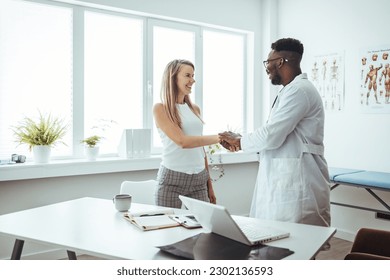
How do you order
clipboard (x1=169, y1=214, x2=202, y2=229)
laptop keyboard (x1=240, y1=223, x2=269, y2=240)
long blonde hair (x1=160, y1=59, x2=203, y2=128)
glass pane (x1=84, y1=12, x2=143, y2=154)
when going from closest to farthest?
laptop keyboard (x1=240, y1=223, x2=269, y2=240)
clipboard (x1=169, y1=214, x2=202, y2=229)
long blonde hair (x1=160, y1=59, x2=203, y2=128)
glass pane (x1=84, y1=12, x2=143, y2=154)

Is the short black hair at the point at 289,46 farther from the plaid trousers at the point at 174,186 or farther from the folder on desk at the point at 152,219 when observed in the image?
the folder on desk at the point at 152,219

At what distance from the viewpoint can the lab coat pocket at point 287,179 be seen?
1927mm

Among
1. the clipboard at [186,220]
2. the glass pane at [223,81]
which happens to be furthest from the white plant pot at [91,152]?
the clipboard at [186,220]

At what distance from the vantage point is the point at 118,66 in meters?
3.74

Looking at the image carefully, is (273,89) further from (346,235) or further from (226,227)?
(226,227)

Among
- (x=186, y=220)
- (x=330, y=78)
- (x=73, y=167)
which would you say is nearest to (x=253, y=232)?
(x=186, y=220)

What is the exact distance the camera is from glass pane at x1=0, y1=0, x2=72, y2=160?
3145 mm

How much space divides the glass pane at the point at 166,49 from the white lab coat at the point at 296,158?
2119 millimetres

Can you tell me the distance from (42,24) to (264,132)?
2251 millimetres

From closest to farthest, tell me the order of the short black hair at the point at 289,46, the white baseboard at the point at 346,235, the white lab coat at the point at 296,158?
the white lab coat at the point at 296,158 < the short black hair at the point at 289,46 < the white baseboard at the point at 346,235

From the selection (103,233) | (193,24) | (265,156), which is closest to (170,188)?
(265,156)

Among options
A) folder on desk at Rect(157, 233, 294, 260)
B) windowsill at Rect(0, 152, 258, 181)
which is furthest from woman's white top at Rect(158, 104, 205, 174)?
windowsill at Rect(0, 152, 258, 181)

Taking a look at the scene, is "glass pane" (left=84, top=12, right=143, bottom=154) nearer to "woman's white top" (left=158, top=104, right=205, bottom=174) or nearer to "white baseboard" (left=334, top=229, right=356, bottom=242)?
"woman's white top" (left=158, top=104, right=205, bottom=174)

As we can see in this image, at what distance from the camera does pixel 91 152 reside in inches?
134
